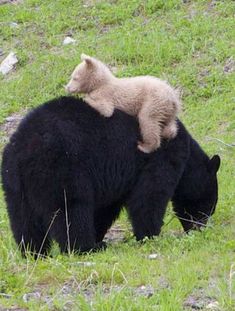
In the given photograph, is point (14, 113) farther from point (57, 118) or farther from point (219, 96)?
point (57, 118)

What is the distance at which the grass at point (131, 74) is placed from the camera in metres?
5.62

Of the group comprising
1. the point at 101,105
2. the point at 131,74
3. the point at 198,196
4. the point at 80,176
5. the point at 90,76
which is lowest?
the point at 131,74

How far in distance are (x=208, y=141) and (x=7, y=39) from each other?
18.7 ft

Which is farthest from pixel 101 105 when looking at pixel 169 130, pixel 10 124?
pixel 10 124

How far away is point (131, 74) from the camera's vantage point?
13.5m

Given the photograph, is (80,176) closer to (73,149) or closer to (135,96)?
(73,149)

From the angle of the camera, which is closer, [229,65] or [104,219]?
[104,219]

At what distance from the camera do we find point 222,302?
17.3 ft

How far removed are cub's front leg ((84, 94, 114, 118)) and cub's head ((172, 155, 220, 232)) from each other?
4.38 feet

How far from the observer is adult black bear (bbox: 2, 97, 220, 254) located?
730 centimetres

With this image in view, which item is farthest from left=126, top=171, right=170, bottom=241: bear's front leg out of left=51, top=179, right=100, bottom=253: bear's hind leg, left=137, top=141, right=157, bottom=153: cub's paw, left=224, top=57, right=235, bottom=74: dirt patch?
left=224, top=57, right=235, bottom=74: dirt patch

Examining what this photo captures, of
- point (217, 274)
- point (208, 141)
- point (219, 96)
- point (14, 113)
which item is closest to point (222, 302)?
point (217, 274)

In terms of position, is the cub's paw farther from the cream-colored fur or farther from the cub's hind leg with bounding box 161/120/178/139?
the cub's hind leg with bounding box 161/120/178/139

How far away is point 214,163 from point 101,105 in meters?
1.65
